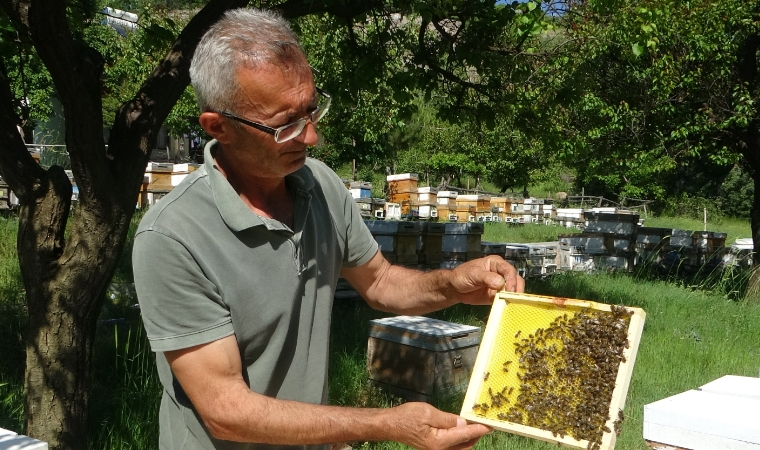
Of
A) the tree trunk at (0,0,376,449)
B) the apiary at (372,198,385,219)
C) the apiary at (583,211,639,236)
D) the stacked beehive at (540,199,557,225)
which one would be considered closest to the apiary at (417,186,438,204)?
the apiary at (372,198,385,219)

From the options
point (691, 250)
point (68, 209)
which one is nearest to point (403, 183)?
point (691, 250)

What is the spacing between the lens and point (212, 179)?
1885mm

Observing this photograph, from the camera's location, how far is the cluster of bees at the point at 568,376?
6.68 ft

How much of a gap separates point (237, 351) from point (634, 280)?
899 centimetres

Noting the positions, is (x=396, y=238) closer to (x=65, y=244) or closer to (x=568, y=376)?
(x=65, y=244)

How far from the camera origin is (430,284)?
2.41 m

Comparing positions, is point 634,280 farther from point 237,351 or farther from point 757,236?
point 237,351

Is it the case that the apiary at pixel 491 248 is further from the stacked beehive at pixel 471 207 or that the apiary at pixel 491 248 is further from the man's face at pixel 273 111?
the stacked beehive at pixel 471 207

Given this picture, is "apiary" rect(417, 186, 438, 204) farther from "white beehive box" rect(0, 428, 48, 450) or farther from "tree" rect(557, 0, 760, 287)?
"white beehive box" rect(0, 428, 48, 450)

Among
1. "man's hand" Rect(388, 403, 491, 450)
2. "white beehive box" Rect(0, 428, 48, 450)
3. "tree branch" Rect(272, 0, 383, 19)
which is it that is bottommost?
"white beehive box" Rect(0, 428, 48, 450)

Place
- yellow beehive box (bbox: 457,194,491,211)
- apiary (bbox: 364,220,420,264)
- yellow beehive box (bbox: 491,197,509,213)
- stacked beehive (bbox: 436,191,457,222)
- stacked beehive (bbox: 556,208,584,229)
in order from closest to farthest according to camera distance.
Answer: apiary (bbox: 364,220,420,264) < stacked beehive (bbox: 436,191,457,222) < yellow beehive box (bbox: 457,194,491,211) < yellow beehive box (bbox: 491,197,509,213) < stacked beehive (bbox: 556,208,584,229)

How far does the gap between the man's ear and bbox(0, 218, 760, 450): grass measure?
2.53 meters

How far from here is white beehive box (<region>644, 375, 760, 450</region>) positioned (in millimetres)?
2381

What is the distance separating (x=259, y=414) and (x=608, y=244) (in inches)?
427
